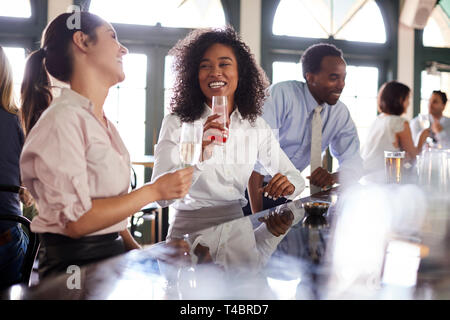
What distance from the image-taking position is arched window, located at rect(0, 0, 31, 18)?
423 centimetres

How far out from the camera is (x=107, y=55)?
1195 mm

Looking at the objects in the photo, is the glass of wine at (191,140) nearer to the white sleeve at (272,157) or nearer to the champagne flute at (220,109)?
the champagne flute at (220,109)

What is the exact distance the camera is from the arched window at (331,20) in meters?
5.14

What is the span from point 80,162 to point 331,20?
16.1 ft

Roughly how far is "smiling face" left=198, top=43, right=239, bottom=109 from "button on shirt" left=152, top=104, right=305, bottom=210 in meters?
0.13

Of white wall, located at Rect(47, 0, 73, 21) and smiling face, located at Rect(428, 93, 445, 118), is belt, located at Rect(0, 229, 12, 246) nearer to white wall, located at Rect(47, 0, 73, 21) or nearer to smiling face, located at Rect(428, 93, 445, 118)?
white wall, located at Rect(47, 0, 73, 21)

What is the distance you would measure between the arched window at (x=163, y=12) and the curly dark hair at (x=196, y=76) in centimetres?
268

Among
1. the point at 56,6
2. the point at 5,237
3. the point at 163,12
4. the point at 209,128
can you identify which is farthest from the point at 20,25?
the point at 209,128

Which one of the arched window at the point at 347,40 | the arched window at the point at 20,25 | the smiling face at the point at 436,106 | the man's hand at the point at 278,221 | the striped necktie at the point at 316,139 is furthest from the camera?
the arched window at the point at 347,40

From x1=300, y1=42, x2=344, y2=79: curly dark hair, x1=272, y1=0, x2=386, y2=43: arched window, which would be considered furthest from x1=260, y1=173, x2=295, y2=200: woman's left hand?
x1=272, y1=0, x2=386, y2=43: arched window

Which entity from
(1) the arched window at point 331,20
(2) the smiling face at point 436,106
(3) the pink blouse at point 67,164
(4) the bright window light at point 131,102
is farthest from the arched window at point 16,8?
(2) the smiling face at point 436,106

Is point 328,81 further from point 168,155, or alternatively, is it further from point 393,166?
point 168,155

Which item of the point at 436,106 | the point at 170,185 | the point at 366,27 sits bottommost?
the point at 170,185

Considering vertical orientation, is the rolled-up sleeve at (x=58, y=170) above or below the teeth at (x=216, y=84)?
below
